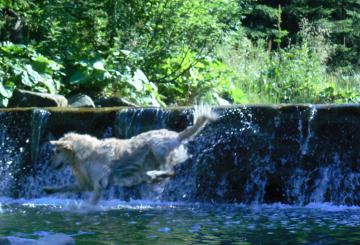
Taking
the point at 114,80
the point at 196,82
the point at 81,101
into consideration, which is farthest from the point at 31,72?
the point at 196,82

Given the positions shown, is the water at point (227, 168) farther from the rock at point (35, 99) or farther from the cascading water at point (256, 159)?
the rock at point (35, 99)

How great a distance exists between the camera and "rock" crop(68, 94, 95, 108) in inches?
618

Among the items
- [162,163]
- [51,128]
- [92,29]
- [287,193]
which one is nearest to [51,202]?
[51,128]

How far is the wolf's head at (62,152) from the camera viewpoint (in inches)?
420

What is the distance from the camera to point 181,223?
9742mm

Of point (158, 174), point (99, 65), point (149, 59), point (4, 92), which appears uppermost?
point (149, 59)

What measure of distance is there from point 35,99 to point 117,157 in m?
5.67

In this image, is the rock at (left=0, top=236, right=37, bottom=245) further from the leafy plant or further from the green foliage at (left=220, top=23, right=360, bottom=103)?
the green foliage at (left=220, top=23, right=360, bottom=103)

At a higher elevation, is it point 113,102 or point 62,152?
point 113,102

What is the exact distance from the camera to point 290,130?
13070 millimetres

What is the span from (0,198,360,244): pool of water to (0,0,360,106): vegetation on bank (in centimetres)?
484

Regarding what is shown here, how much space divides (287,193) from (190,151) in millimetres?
1782

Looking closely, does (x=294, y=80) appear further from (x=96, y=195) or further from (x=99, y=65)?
(x=96, y=195)

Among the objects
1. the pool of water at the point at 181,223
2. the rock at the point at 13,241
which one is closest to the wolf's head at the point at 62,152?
the pool of water at the point at 181,223
